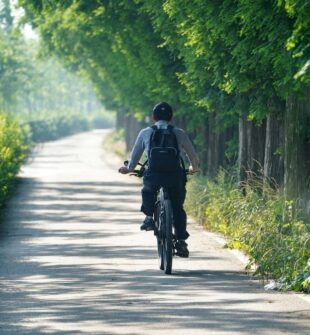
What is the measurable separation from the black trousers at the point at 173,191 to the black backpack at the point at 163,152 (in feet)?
0.34

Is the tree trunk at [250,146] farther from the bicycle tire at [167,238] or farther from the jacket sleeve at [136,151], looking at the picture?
the bicycle tire at [167,238]

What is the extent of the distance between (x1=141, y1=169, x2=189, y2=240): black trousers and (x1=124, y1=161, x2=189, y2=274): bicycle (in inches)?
2.8

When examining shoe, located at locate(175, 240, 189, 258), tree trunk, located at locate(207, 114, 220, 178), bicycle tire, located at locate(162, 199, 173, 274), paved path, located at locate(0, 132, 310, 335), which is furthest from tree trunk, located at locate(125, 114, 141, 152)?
bicycle tire, located at locate(162, 199, 173, 274)

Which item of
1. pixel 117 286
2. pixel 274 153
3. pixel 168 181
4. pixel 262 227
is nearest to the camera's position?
pixel 117 286

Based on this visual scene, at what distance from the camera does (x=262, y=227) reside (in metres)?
16.0

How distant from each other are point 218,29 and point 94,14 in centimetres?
1526

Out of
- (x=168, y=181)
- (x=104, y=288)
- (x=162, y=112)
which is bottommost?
(x=104, y=288)

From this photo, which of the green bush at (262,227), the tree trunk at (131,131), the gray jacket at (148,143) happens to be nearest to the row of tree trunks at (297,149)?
the green bush at (262,227)

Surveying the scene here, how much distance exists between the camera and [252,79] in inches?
673

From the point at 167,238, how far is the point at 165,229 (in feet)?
0.58

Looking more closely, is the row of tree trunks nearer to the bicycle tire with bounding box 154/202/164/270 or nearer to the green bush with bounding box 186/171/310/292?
the green bush with bounding box 186/171/310/292

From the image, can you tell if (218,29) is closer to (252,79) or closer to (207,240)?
(252,79)

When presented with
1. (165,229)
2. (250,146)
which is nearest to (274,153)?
(250,146)

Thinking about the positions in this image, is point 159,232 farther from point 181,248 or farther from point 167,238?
point 167,238
